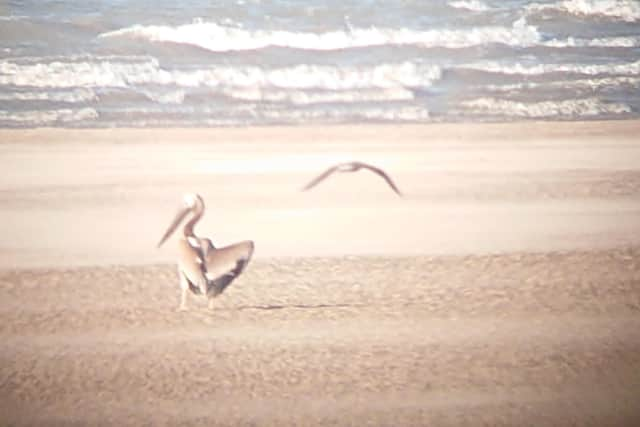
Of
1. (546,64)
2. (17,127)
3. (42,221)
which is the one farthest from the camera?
(546,64)

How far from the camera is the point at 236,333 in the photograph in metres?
1.93

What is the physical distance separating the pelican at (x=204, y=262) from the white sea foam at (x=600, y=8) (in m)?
0.76

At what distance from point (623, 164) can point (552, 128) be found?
0.17 meters

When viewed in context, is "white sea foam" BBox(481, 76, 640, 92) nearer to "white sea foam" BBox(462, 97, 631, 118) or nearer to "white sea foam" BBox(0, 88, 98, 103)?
"white sea foam" BBox(462, 97, 631, 118)

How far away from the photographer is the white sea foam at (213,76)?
2.25 metres

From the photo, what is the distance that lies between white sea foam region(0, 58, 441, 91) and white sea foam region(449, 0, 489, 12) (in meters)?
0.14

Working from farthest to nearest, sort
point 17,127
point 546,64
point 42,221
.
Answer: point 546,64, point 17,127, point 42,221

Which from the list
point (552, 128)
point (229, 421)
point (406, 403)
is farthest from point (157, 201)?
point (552, 128)

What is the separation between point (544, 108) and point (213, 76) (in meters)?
0.71

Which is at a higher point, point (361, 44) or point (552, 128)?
point (361, 44)

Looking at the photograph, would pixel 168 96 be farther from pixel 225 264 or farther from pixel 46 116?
pixel 225 264

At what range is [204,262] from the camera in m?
1.97

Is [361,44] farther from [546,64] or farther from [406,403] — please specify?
[406,403]

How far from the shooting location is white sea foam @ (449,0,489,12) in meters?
2.13
